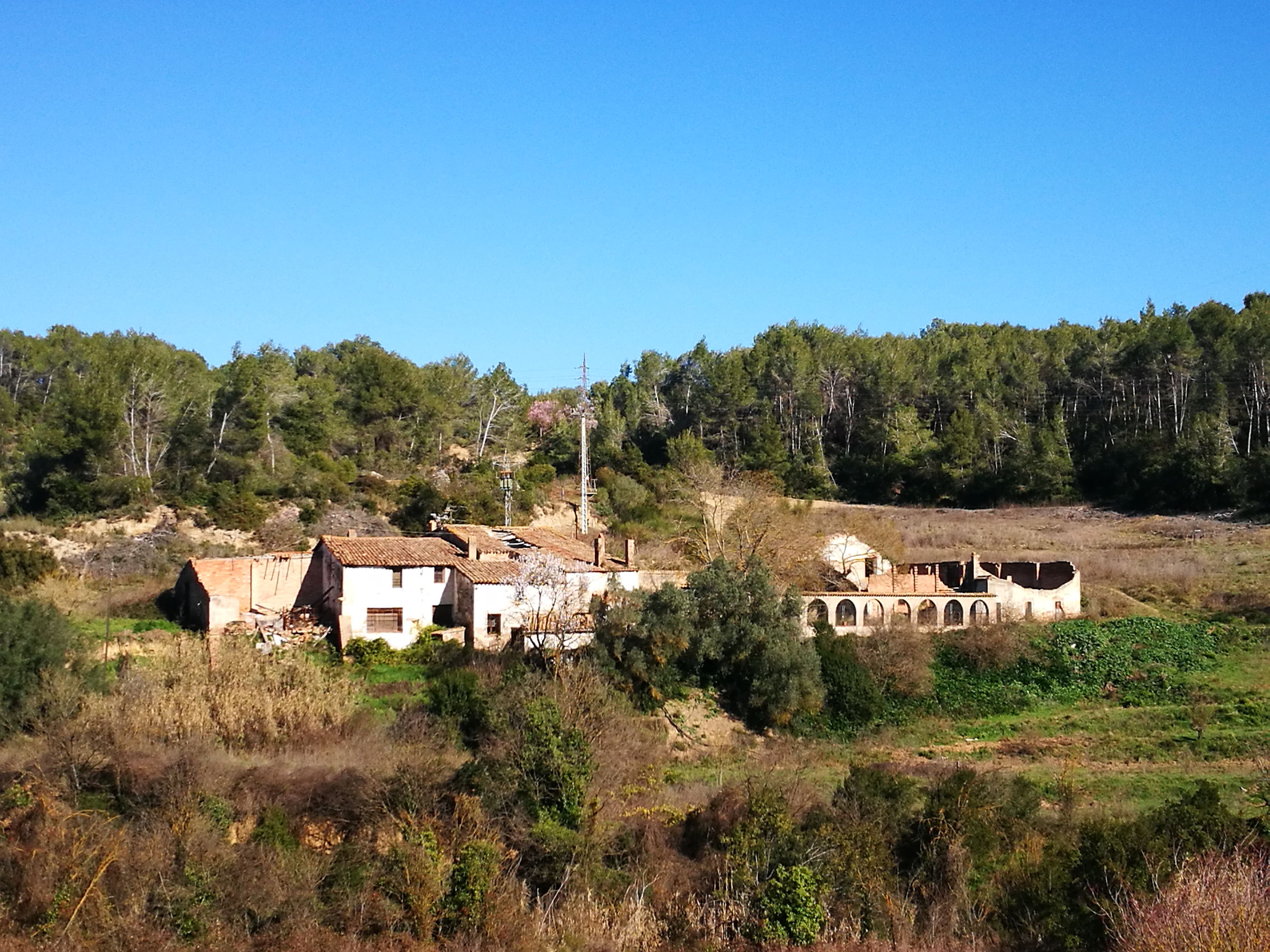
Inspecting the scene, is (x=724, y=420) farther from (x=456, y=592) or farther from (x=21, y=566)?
(x=21, y=566)

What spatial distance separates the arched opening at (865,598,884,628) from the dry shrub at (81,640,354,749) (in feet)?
46.3

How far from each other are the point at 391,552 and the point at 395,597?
57.7 inches

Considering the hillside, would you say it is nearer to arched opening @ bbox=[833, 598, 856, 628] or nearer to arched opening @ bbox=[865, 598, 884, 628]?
arched opening @ bbox=[865, 598, 884, 628]

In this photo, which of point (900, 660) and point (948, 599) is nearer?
point (900, 660)

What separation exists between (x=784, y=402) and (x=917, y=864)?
151ft

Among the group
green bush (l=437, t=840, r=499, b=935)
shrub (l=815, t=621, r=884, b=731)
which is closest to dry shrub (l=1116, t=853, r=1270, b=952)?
green bush (l=437, t=840, r=499, b=935)

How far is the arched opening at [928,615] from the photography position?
3331cm

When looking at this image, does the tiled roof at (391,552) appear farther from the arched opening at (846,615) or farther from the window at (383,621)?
the arched opening at (846,615)

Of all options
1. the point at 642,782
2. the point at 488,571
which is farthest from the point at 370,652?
the point at 642,782

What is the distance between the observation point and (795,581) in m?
35.9

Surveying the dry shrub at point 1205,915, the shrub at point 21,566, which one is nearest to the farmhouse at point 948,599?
the dry shrub at point 1205,915

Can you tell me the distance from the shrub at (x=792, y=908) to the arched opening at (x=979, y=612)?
55.0 feet

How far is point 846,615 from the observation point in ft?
108

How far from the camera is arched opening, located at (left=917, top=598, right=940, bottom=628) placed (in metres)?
33.3
